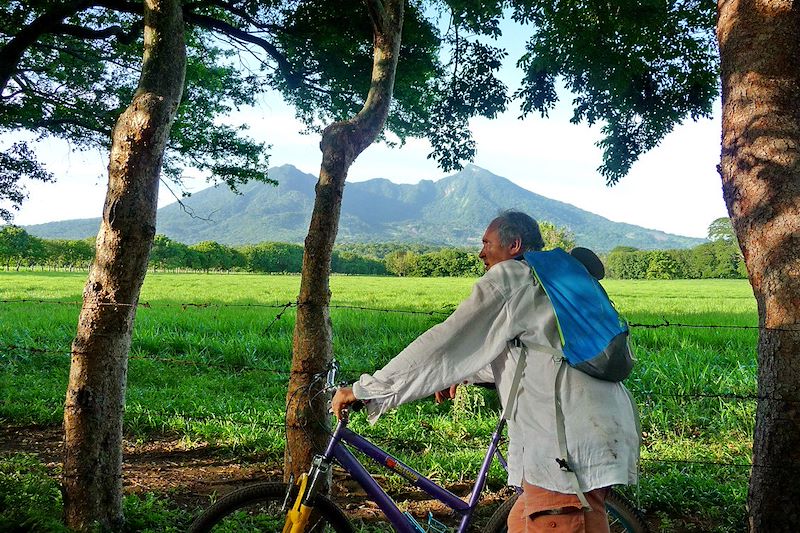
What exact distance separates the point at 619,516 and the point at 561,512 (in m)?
0.96

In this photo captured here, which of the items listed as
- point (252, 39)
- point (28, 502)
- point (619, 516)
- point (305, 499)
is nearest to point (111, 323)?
point (28, 502)

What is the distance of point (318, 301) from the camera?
356 cm

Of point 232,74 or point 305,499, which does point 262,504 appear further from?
point 232,74

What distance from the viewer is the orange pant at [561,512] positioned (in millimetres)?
1892

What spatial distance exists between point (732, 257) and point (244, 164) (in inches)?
2210

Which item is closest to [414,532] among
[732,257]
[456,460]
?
[456,460]

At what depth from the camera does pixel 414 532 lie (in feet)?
7.89

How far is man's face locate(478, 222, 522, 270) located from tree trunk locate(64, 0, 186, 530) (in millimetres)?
2004

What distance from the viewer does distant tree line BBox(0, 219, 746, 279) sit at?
55.3 meters

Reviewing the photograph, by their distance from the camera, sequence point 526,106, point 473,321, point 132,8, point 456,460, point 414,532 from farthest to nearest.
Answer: point 526,106 < point 132,8 < point 456,460 < point 414,532 < point 473,321

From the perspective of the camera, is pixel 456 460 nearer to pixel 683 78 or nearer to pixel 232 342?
pixel 683 78

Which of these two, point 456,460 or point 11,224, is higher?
point 11,224

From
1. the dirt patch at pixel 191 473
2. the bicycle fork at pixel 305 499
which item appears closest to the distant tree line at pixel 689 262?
the dirt patch at pixel 191 473

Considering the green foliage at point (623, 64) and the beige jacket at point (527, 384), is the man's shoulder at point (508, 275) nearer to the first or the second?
the beige jacket at point (527, 384)
